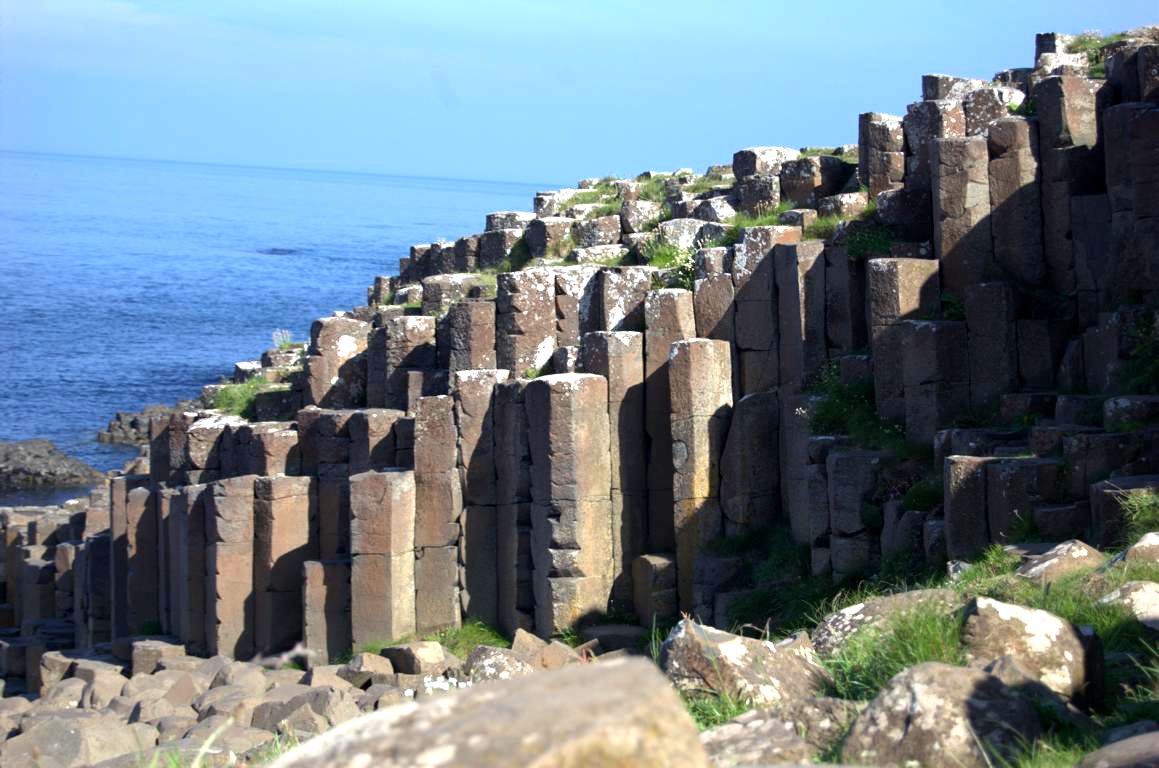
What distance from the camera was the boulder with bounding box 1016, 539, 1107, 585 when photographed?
10156 millimetres

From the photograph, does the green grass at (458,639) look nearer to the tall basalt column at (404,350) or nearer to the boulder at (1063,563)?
the tall basalt column at (404,350)

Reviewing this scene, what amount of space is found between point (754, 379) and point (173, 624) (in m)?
10.7

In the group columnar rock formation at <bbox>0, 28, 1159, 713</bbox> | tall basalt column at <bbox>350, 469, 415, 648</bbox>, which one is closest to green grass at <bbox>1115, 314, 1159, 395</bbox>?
columnar rock formation at <bbox>0, 28, 1159, 713</bbox>

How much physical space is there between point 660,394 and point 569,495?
189 centimetres

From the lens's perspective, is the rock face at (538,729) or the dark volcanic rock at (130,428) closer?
the rock face at (538,729)

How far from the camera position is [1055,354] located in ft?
54.5

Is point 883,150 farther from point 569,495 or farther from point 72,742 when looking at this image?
point 72,742

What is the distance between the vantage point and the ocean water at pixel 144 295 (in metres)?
64.0

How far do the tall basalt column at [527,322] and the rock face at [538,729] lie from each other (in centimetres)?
1730

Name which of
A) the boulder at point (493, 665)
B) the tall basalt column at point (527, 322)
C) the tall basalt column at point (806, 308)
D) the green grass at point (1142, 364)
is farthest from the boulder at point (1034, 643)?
the tall basalt column at point (527, 322)

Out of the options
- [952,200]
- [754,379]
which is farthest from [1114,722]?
[754,379]

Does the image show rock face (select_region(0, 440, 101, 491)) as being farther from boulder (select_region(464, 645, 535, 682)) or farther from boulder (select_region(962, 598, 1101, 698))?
boulder (select_region(962, 598, 1101, 698))

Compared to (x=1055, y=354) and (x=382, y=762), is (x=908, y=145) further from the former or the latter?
(x=382, y=762)

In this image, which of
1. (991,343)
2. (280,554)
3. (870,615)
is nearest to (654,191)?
(280,554)
